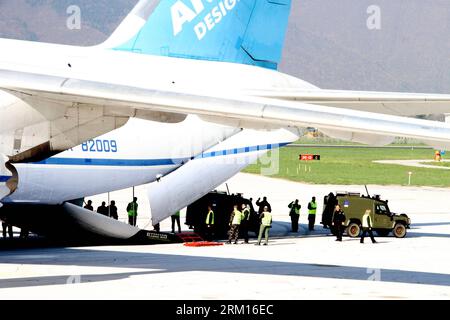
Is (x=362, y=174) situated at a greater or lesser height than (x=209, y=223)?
lesser

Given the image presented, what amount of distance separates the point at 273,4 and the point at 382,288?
13032 mm

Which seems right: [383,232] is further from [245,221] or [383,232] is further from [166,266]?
[166,266]

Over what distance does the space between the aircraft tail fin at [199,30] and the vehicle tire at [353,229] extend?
717cm

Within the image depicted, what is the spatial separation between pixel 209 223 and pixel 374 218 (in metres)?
6.49

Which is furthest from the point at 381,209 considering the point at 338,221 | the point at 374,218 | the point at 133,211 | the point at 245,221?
the point at 133,211

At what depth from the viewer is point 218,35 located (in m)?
28.0

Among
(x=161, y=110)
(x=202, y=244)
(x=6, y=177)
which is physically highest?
(x=161, y=110)

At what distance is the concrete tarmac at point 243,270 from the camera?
18.6 metres

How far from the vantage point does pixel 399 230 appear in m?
32.1

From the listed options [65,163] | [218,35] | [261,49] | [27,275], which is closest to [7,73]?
[27,275]

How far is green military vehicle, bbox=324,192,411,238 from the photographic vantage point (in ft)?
105

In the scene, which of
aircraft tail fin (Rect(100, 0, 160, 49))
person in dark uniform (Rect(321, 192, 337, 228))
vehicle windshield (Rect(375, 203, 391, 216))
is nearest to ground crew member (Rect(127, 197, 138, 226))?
aircraft tail fin (Rect(100, 0, 160, 49))

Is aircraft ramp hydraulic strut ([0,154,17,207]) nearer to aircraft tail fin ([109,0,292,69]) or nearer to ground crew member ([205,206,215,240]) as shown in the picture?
aircraft tail fin ([109,0,292,69])
